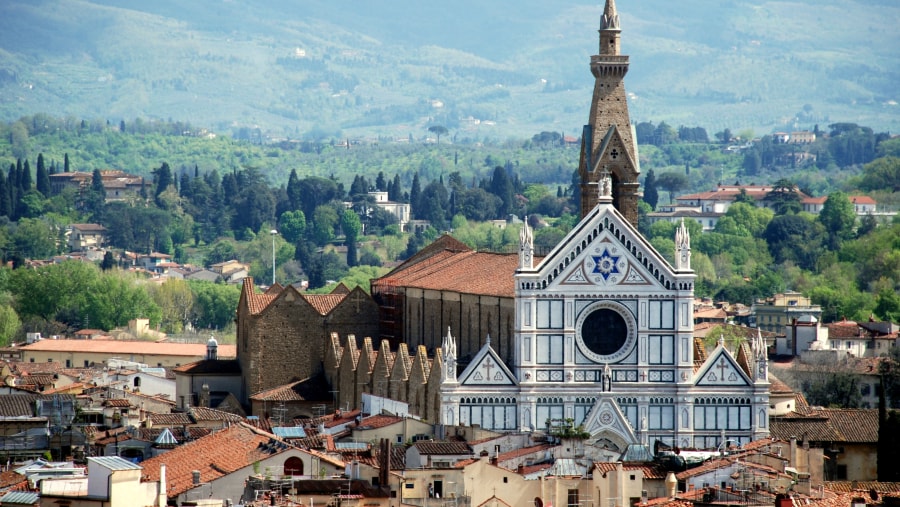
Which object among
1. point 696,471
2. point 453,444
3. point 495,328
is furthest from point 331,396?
point 696,471

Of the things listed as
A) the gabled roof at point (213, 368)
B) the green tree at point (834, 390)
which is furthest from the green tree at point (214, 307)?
the gabled roof at point (213, 368)

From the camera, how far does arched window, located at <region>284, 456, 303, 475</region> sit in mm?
58469

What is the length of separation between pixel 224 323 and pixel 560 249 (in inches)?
3867

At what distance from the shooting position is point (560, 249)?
3135 inches

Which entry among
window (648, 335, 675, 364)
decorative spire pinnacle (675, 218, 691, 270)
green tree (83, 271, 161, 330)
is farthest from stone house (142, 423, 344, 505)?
green tree (83, 271, 161, 330)

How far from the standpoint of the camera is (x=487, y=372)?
79000 millimetres

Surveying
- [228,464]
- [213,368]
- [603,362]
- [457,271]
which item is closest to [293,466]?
[228,464]

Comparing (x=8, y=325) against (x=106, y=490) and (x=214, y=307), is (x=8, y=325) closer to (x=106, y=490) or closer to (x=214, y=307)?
(x=214, y=307)

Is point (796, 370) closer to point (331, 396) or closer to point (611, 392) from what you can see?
point (331, 396)

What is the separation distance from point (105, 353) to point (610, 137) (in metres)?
50.0

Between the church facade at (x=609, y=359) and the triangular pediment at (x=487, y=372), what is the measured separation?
3 cm

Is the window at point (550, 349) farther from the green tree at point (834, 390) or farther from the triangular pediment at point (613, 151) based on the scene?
the green tree at point (834, 390)

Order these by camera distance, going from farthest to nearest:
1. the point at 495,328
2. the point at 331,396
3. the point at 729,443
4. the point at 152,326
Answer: the point at 152,326
the point at 331,396
the point at 495,328
the point at 729,443

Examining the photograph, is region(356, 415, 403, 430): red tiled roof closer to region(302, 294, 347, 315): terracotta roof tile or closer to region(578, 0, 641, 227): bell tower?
region(578, 0, 641, 227): bell tower
